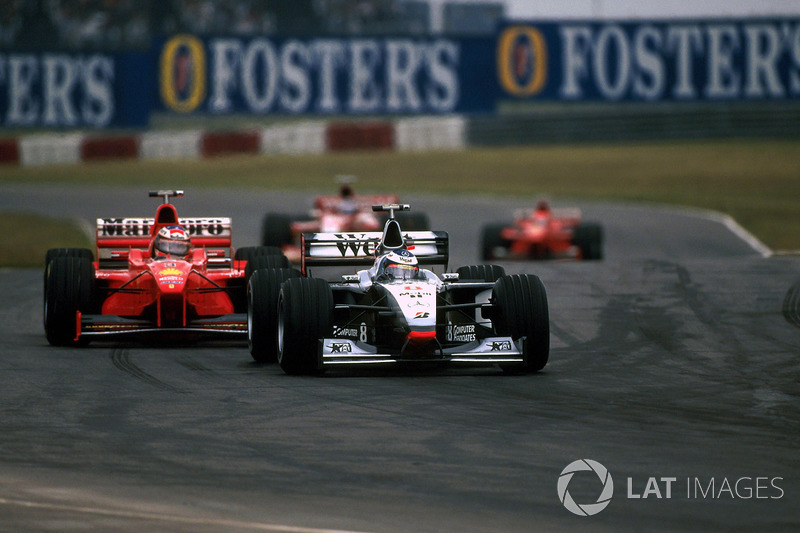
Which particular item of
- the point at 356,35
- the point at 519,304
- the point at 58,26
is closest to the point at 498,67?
the point at 356,35

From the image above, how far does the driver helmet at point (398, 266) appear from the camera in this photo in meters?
12.0

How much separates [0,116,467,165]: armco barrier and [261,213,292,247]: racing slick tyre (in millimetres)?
25087

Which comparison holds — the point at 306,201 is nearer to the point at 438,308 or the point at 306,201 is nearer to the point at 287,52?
the point at 287,52

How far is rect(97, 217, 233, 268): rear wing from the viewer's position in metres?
15.5

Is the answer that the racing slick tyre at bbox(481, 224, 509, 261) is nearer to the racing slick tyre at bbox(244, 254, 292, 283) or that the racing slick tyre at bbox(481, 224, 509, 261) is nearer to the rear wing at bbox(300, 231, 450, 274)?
the racing slick tyre at bbox(244, 254, 292, 283)

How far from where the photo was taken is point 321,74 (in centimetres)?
4666

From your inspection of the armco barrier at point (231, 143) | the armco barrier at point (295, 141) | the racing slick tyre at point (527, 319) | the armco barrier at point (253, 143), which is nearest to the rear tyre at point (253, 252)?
the racing slick tyre at point (527, 319)

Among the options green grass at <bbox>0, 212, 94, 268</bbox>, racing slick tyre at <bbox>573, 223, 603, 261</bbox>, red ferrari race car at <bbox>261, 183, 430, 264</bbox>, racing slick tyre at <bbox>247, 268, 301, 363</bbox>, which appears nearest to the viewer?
racing slick tyre at <bbox>247, 268, 301, 363</bbox>

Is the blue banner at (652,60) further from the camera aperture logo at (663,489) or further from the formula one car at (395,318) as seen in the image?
the camera aperture logo at (663,489)

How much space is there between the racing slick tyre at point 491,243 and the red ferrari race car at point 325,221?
1.00 metres

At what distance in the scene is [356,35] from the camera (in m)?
46.5

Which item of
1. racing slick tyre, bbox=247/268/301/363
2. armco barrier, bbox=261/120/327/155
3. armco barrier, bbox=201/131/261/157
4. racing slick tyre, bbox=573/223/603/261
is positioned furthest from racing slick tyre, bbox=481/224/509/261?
armco barrier, bbox=201/131/261/157

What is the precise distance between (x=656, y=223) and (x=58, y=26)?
3645 cm

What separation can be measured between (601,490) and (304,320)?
14.1ft
